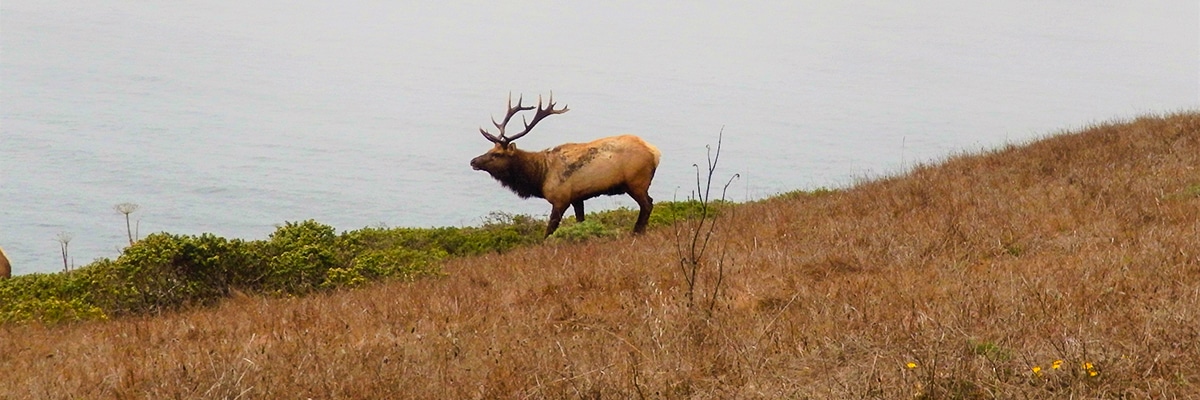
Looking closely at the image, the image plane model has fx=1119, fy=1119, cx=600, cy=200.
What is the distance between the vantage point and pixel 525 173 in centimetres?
1428

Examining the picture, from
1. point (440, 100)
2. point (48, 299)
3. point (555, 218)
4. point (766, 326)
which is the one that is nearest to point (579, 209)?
point (555, 218)

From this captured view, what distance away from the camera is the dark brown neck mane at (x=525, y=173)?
557 inches

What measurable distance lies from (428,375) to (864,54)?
115797mm

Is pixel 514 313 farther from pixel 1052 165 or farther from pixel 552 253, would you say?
pixel 1052 165

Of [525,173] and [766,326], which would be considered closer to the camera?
[766,326]

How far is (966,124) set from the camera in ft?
249

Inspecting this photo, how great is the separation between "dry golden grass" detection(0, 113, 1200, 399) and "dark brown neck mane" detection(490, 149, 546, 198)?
3.96 m

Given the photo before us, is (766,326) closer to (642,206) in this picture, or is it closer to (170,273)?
(170,273)

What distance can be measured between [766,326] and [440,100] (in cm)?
8178

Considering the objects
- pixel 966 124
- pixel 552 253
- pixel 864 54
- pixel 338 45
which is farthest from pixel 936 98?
pixel 552 253

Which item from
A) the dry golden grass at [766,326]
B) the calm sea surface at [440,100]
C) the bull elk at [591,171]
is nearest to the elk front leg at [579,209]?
the bull elk at [591,171]

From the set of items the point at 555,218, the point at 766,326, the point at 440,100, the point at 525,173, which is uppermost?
the point at 440,100

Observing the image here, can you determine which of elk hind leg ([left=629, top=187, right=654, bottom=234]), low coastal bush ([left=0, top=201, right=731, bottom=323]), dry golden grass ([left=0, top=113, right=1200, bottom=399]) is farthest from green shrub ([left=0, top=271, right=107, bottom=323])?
elk hind leg ([left=629, top=187, right=654, bottom=234])

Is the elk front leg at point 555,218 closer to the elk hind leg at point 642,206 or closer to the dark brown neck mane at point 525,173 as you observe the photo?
the dark brown neck mane at point 525,173
